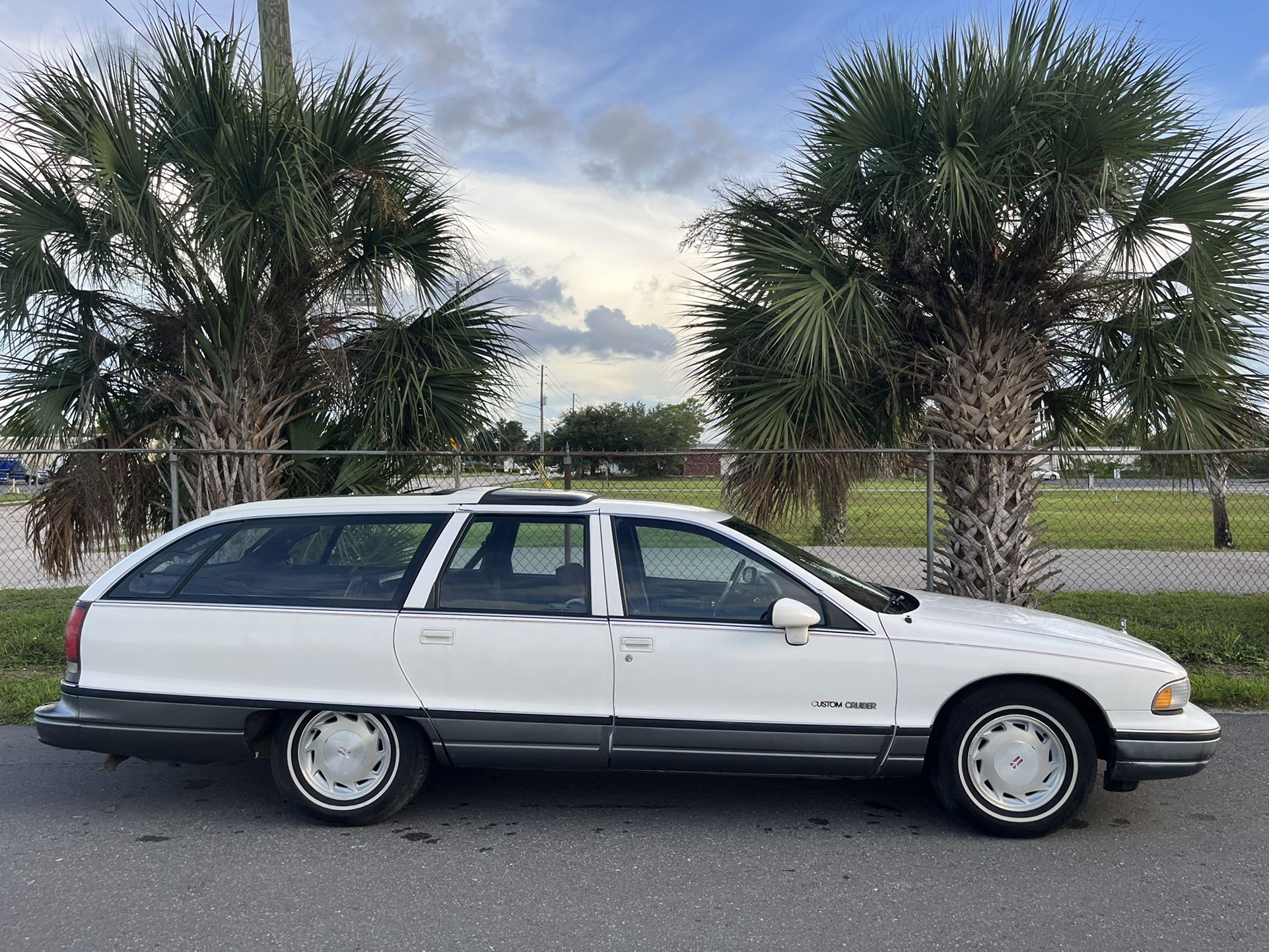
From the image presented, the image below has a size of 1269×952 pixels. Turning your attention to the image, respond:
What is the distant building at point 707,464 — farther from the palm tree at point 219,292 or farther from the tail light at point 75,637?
the tail light at point 75,637

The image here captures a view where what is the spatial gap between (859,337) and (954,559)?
6.85 ft

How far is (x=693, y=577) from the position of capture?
4.66 metres

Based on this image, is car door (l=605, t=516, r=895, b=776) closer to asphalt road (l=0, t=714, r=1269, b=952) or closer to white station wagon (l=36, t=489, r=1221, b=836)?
white station wagon (l=36, t=489, r=1221, b=836)

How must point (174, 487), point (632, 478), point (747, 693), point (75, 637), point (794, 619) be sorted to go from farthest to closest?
point (632, 478)
point (174, 487)
point (75, 637)
point (747, 693)
point (794, 619)

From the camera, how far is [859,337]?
293 inches

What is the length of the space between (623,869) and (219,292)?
20.2 ft

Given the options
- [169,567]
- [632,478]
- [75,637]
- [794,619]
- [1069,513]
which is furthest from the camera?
[1069,513]

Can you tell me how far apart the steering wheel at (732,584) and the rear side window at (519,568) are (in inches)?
23.9

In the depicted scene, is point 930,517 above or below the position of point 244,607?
above

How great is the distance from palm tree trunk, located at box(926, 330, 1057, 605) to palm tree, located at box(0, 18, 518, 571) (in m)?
3.87

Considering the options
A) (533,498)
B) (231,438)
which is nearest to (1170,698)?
(533,498)

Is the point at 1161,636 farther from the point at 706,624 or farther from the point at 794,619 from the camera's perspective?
the point at 706,624

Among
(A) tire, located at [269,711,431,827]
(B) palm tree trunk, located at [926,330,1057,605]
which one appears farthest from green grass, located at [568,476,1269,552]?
(A) tire, located at [269,711,431,827]

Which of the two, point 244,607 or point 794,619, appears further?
point 244,607
